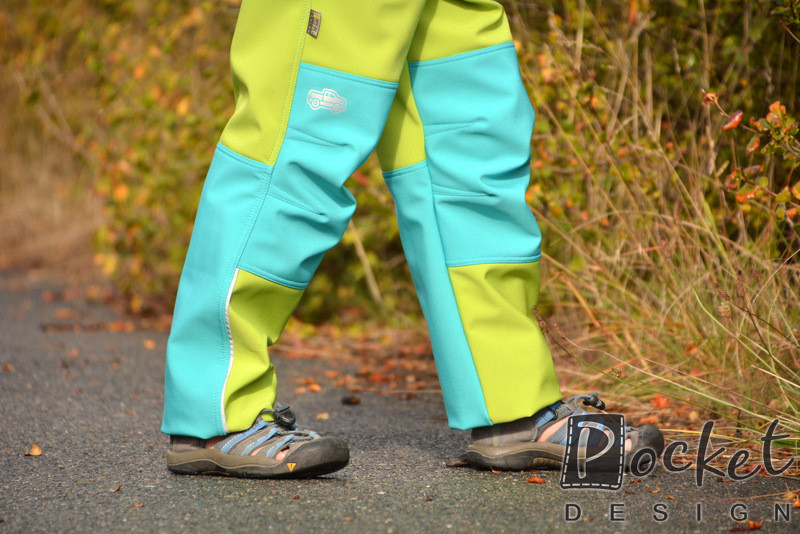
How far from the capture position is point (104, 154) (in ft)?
16.3

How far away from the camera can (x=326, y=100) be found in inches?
73.5

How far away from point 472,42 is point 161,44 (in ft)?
10.6

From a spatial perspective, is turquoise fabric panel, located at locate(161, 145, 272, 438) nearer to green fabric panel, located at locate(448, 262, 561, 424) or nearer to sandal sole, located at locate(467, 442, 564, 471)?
green fabric panel, located at locate(448, 262, 561, 424)

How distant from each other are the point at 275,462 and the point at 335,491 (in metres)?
0.16

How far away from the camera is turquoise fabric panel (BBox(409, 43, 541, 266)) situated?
1.99 metres

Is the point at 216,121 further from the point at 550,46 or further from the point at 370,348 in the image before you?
the point at 550,46

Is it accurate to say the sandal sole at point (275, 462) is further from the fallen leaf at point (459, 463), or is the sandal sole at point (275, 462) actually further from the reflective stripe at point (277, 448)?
the fallen leaf at point (459, 463)

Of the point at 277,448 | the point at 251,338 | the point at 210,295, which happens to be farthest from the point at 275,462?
the point at 210,295

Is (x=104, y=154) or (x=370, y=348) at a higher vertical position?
(x=104, y=154)

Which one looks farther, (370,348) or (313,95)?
(370,348)

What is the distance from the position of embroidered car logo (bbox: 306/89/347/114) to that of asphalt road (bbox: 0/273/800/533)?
34.0 inches

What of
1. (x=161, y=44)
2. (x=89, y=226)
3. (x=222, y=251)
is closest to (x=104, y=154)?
(x=161, y=44)

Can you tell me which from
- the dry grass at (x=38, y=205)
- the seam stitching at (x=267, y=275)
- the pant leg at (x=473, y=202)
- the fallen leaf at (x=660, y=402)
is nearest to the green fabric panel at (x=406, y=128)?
the pant leg at (x=473, y=202)

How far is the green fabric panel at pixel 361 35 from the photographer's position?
6.06 ft
